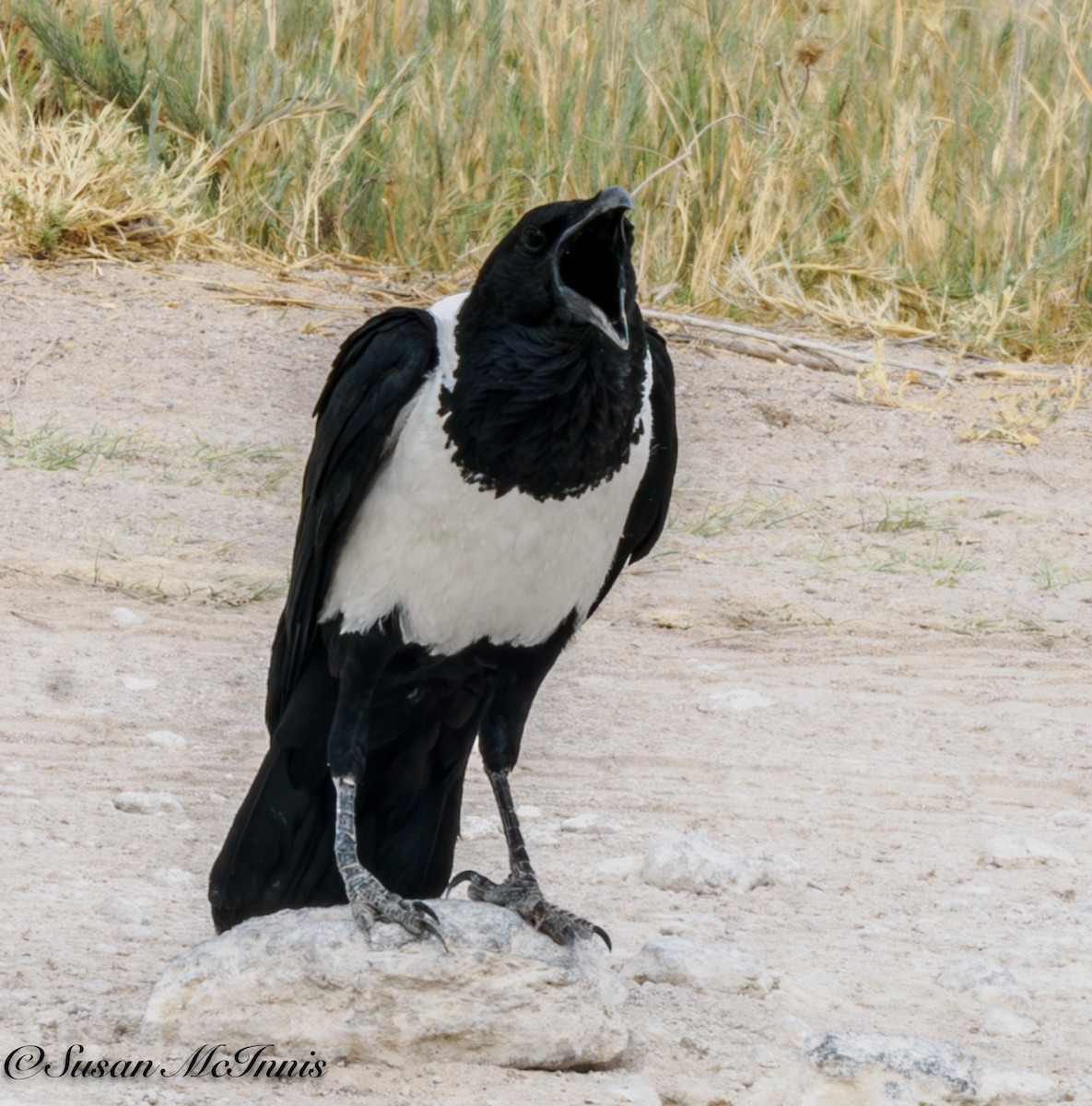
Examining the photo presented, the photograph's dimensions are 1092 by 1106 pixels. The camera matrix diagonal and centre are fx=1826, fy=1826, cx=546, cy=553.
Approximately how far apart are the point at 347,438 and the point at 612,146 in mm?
5469

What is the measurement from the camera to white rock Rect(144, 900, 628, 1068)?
2.89 m

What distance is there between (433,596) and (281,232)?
5560mm

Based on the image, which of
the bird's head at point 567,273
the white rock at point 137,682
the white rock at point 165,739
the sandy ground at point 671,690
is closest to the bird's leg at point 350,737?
the sandy ground at point 671,690

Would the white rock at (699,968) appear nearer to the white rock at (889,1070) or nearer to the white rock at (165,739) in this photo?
the white rock at (889,1070)

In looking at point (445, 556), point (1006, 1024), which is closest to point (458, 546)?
point (445, 556)

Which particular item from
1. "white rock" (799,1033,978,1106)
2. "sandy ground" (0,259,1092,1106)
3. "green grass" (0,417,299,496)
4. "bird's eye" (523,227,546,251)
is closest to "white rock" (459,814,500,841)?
"sandy ground" (0,259,1092,1106)

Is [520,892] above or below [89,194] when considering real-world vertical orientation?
below

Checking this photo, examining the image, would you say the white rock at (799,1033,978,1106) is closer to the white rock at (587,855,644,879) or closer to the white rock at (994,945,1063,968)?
the white rock at (994,945,1063,968)

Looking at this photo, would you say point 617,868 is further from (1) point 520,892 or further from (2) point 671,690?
(2) point 671,690

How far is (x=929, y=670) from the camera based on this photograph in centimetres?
530

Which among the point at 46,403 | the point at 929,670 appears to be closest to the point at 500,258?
the point at 929,670

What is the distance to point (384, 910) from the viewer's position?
3.02 m

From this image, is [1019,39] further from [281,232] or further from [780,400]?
[281,232]

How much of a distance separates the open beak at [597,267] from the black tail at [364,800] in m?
0.69
